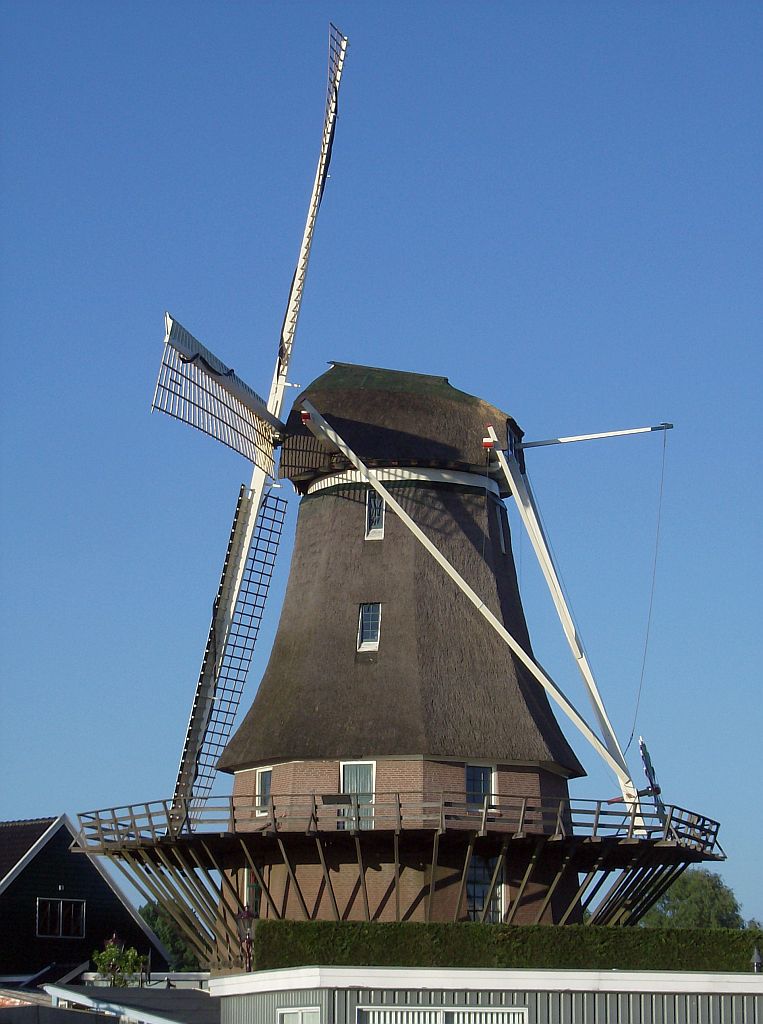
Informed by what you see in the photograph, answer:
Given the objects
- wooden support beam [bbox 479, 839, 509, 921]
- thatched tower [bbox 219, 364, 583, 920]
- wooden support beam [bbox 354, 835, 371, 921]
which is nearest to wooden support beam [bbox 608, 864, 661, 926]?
thatched tower [bbox 219, 364, 583, 920]

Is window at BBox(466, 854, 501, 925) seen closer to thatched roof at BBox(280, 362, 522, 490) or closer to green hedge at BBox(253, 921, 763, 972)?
green hedge at BBox(253, 921, 763, 972)

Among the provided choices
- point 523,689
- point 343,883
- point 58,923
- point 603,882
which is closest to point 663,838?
point 603,882

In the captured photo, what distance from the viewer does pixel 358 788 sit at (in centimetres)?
2686

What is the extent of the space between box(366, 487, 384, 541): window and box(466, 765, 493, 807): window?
16.0 ft

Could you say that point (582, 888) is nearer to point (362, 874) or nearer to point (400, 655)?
point (362, 874)

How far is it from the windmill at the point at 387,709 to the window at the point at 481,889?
0.04 meters

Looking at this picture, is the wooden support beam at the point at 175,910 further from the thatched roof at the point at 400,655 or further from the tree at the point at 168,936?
the tree at the point at 168,936

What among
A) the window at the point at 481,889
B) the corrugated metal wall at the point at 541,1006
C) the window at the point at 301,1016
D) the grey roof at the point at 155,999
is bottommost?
the grey roof at the point at 155,999

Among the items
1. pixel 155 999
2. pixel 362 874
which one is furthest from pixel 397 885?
pixel 155 999

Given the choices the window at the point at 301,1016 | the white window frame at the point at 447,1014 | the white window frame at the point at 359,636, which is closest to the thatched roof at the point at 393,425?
the white window frame at the point at 359,636

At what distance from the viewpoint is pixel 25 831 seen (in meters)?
35.2

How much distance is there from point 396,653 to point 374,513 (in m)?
2.92

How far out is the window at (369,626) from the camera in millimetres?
28312

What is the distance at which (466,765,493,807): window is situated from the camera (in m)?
26.9
